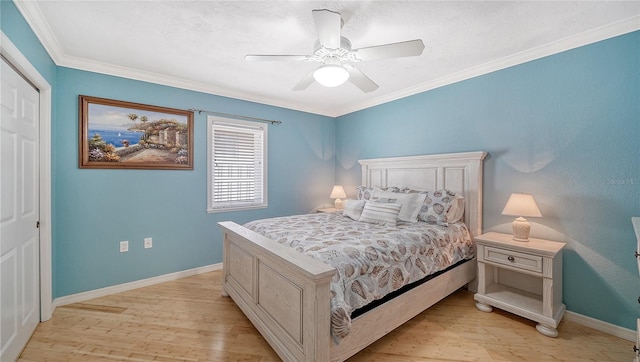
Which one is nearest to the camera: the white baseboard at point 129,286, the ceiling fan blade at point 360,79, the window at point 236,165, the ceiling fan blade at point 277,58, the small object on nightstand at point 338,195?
the ceiling fan blade at point 277,58

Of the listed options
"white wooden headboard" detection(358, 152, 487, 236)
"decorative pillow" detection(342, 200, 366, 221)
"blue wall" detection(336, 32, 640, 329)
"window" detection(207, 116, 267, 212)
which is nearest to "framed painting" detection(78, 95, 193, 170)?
"window" detection(207, 116, 267, 212)

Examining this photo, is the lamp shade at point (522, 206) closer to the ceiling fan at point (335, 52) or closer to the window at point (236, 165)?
the ceiling fan at point (335, 52)

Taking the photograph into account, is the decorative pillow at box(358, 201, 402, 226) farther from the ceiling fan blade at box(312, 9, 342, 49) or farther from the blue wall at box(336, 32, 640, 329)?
the ceiling fan blade at box(312, 9, 342, 49)

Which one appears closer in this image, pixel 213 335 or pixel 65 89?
pixel 213 335

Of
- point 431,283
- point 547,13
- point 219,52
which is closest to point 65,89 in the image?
point 219,52

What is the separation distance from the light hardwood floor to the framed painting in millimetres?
1511

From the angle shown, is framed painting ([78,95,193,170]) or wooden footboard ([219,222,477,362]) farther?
framed painting ([78,95,193,170])

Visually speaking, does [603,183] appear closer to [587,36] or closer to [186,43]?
[587,36]

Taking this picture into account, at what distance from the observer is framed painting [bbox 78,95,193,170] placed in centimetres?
274

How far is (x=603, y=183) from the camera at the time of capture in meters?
2.19

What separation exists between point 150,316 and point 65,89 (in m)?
2.38

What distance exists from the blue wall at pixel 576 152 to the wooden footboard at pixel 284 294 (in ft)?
7.62

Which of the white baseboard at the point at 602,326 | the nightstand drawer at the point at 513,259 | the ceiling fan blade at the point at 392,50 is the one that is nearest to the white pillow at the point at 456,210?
the nightstand drawer at the point at 513,259

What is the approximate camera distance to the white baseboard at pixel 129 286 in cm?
263
